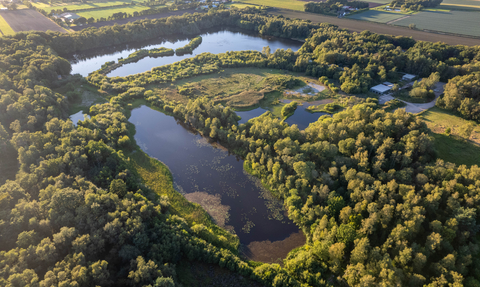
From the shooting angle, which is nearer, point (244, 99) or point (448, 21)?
point (244, 99)

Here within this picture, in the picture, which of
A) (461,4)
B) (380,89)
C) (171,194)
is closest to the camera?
(171,194)

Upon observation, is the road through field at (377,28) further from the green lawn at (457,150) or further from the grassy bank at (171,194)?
the grassy bank at (171,194)

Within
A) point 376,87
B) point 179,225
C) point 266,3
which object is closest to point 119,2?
point 266,3

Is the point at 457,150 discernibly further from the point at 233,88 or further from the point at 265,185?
the point at 233,88

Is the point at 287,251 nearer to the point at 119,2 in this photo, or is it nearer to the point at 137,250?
the point at 137,250

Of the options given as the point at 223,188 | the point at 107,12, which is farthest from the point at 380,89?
the point at 107,12

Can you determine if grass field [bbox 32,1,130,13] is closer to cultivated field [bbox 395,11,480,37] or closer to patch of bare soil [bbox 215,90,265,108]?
patch of bare soil [bbox 215,90,265,108]

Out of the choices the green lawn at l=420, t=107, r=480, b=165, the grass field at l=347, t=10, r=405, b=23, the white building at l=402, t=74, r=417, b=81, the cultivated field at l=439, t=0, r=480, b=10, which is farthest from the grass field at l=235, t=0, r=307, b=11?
the green lawn at l=420, t=107, r=480, b=165

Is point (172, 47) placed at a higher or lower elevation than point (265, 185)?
higher
